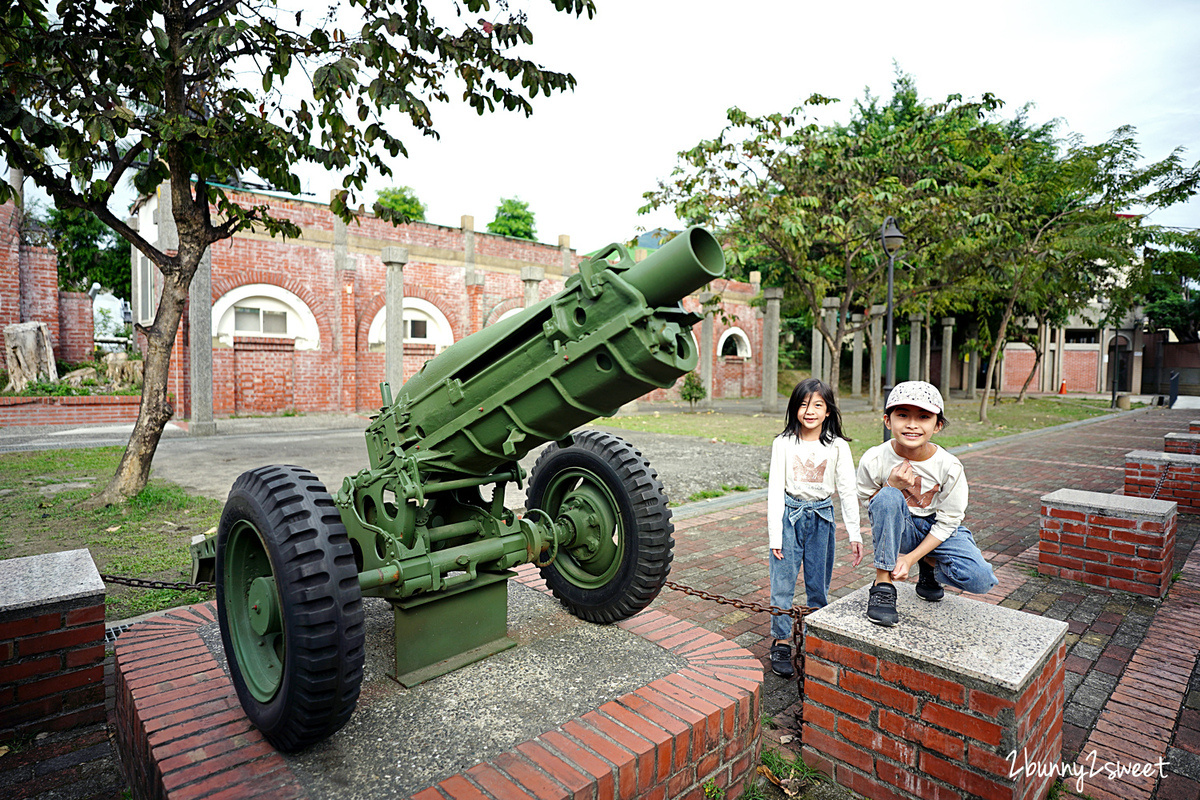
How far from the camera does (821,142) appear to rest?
13.7m

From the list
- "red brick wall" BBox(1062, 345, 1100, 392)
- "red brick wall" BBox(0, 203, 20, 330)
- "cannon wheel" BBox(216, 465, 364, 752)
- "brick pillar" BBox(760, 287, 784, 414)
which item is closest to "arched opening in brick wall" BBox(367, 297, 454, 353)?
"red brick wall" BBox(0, 203, 20, 330)

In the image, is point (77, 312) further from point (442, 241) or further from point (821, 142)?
point (821, 142)

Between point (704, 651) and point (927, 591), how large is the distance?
3.11 feet

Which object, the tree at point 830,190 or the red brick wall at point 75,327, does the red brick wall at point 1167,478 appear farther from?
the red brick wall at point 75,327

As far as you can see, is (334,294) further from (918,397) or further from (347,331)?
(918,397)

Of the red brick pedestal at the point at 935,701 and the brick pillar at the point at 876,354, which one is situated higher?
the brick pillar at the point at 876,354

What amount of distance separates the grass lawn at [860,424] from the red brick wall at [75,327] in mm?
15727

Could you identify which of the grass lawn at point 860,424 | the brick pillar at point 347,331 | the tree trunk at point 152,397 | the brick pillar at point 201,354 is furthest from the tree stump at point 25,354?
the grass lawn at point 860,424

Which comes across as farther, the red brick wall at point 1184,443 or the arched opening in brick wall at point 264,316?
the arched opening in brick wall at point 264,316

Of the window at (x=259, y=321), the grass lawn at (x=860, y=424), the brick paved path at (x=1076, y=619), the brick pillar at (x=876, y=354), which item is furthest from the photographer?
the brick pillar at (x=876, y=354)

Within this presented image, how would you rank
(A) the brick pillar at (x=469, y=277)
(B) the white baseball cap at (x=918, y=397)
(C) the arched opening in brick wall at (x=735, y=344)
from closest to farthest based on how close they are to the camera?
(B) the white baseball cap at (x=918, y=397) < (A) the brick pillar at (x=469, y=277) < (C) the arched opening in brick wall at (x=735, y=344)

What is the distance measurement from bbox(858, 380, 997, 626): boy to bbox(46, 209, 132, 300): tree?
94.9 feet

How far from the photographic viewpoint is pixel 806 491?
10.6 ft

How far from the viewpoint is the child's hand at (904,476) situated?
2410mm
